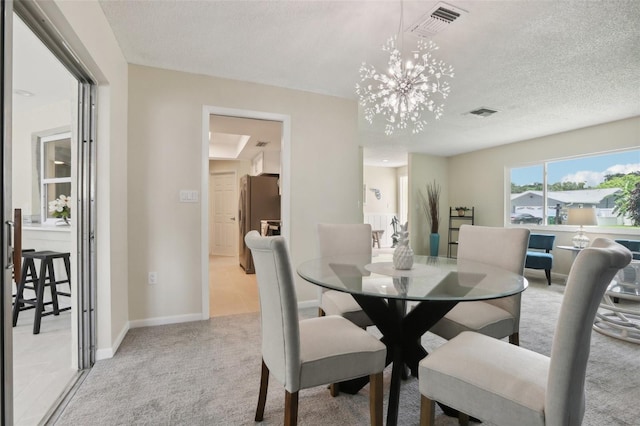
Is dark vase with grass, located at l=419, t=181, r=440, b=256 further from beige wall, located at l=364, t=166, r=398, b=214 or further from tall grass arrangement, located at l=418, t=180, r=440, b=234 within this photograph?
beige wall, located at l=364, t=166, r=398, b=214

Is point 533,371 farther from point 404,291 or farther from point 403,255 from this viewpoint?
point 403,255

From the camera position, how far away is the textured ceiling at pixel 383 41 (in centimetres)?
206

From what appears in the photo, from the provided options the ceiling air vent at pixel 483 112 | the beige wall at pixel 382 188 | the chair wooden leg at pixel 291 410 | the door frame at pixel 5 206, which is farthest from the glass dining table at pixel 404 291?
the beige wall at pixel 382 188

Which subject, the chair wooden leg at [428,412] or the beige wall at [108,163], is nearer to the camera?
the chair wooden leg at [428,412]

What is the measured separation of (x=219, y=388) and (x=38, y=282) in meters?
2.05

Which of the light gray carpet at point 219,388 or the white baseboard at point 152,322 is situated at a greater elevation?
the white baseboard at point 152,322

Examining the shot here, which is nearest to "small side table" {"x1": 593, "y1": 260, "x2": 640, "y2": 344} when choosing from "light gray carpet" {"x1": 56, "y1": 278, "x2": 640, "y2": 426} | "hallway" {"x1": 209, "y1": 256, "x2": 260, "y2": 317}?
"light gray carpet" {"x1": 56, "y1": 278, "x2": 640, "y2": 426}

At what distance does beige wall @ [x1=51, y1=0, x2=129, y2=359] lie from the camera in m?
1.88

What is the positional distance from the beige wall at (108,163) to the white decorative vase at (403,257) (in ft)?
6.64

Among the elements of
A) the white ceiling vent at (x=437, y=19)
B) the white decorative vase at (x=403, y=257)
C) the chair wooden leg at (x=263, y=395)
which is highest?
the white ceiling vent at (x=437, y=19)

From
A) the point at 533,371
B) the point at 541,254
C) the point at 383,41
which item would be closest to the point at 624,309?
the point at 541,254

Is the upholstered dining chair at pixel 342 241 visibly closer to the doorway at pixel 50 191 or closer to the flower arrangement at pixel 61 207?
the doorway at pixel 50 191

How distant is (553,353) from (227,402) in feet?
5.16

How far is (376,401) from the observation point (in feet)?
4.38
